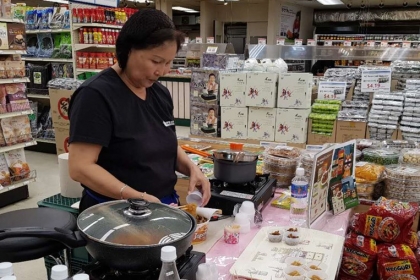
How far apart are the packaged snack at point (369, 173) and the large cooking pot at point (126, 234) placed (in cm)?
159

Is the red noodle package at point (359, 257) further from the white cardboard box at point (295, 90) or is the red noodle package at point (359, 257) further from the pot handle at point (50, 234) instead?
the white cardboard box at point (295, 90)

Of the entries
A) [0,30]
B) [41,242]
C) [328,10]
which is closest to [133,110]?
[41,242]

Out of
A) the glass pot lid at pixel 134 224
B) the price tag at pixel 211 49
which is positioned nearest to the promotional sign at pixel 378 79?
the glass pot lid at pixel 134 224

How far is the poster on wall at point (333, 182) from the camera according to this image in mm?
1812

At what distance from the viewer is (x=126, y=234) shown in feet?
3.35

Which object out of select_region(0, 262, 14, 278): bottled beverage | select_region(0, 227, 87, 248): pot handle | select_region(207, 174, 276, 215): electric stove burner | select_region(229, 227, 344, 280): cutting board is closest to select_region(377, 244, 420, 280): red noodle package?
select_region(229, 227, 344, 280): cutting board

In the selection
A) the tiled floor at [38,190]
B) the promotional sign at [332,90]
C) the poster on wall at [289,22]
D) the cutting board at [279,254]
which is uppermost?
the poster on wall at [289,22]

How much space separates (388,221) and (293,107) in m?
2.40

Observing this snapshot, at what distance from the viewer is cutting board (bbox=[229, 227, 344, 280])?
1.40 meters

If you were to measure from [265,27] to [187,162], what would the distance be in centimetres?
1283

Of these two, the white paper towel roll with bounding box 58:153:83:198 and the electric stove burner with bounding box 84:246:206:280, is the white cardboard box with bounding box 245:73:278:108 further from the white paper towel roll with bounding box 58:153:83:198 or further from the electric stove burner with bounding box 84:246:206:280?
the electric stove burner with bounding box 84:246:206:280

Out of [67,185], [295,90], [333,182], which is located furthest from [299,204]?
[295,90]

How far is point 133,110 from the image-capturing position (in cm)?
165

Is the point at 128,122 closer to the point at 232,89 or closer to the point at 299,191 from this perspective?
the point at 299,191
